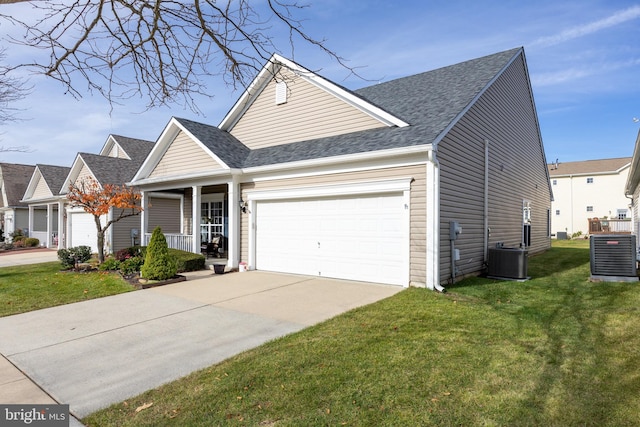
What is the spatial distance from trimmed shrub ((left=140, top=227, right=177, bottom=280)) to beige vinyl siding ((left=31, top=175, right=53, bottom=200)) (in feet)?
56.0

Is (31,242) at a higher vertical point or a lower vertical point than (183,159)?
lower

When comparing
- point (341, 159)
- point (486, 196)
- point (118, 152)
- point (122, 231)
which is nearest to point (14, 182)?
point (118, 152)

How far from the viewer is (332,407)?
11.0ft

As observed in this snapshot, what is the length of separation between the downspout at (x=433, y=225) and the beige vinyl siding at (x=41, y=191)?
77.4 feet

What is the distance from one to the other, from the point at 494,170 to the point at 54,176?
25330 millimetres

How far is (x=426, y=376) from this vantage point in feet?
12.9

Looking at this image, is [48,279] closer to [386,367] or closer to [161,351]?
[161,351]

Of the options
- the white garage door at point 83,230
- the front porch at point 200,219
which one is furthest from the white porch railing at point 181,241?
the white garage door at point 83,230

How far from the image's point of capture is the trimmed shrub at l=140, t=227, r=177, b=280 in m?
10.1

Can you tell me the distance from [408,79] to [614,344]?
11.5 meters

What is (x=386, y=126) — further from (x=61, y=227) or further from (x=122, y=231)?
(x=61, y=227)

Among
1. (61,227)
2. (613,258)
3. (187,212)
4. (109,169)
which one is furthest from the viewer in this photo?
(61,227)

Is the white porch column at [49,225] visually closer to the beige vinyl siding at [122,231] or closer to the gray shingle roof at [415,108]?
the beige vinyl siding at [122,231]

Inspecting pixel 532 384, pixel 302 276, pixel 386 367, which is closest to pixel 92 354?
pixel 386 367
